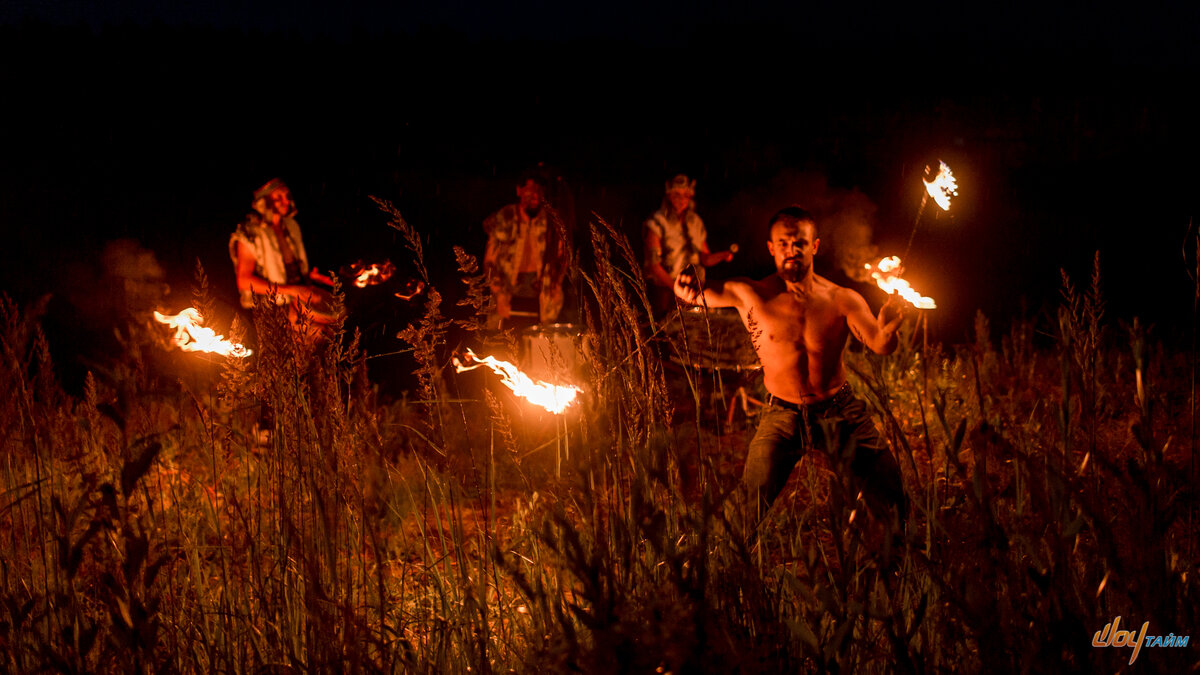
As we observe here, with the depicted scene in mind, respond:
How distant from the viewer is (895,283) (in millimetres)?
3670

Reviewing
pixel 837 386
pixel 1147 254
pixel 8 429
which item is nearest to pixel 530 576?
pixel 8 429

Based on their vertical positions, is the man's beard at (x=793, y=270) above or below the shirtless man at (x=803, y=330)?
above

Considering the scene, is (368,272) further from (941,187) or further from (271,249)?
(941,187)

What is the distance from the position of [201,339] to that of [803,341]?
2.42 metres

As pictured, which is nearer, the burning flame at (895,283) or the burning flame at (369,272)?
the burning flame at (895,283)

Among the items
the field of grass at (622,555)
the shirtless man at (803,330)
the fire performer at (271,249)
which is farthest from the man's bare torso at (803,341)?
the fire performer at (271,249)

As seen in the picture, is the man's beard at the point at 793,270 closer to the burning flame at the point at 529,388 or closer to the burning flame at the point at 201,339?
the burning flame at the point at 529,388

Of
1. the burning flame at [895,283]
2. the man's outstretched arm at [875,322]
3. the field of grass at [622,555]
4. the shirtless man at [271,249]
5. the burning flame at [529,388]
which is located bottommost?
the field of grass at [622,555]

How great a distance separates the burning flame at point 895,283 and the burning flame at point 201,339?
2304 millimetres

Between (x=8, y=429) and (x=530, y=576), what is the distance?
1522 millimetres

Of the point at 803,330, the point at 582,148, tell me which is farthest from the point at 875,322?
the point at 582,148

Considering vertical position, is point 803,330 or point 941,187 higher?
point 941,187

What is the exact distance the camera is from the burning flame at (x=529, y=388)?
2.61 m

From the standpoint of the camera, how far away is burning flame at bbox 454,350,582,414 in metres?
2.61
